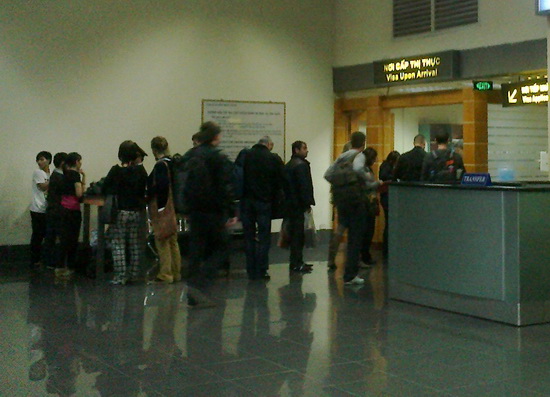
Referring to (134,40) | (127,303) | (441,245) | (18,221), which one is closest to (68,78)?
(134,40)

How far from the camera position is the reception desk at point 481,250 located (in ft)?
24.3

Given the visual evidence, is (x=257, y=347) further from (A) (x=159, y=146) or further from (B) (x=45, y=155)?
(B) (x=45, y=155)

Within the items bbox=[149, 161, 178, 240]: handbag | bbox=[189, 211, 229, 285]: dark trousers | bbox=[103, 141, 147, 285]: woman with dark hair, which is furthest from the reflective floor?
bbox=[149, 161, 178, 240]: handbag

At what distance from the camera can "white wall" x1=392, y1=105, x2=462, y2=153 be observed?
1323 cm

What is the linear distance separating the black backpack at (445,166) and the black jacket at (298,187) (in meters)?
1.65

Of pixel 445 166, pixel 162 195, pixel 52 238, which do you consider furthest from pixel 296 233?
pixel 52 238

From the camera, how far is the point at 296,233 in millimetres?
10992

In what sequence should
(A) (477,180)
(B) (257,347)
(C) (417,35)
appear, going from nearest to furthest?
1. (B) (257,347)
2. (A) (477,180)
3. (C) (417,35)

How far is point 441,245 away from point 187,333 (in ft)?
8.62

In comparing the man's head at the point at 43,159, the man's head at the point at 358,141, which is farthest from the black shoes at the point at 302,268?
the man's head at the point at 43,159

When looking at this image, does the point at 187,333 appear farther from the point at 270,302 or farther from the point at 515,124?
the point at 515,124

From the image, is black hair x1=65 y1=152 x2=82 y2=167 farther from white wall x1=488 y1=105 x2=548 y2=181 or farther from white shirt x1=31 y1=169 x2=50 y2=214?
white wall x1=488 y1=105 x2=548 y2=181

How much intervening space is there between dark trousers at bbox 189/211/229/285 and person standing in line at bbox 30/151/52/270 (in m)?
4.05

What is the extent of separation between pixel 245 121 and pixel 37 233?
3.88 metres
